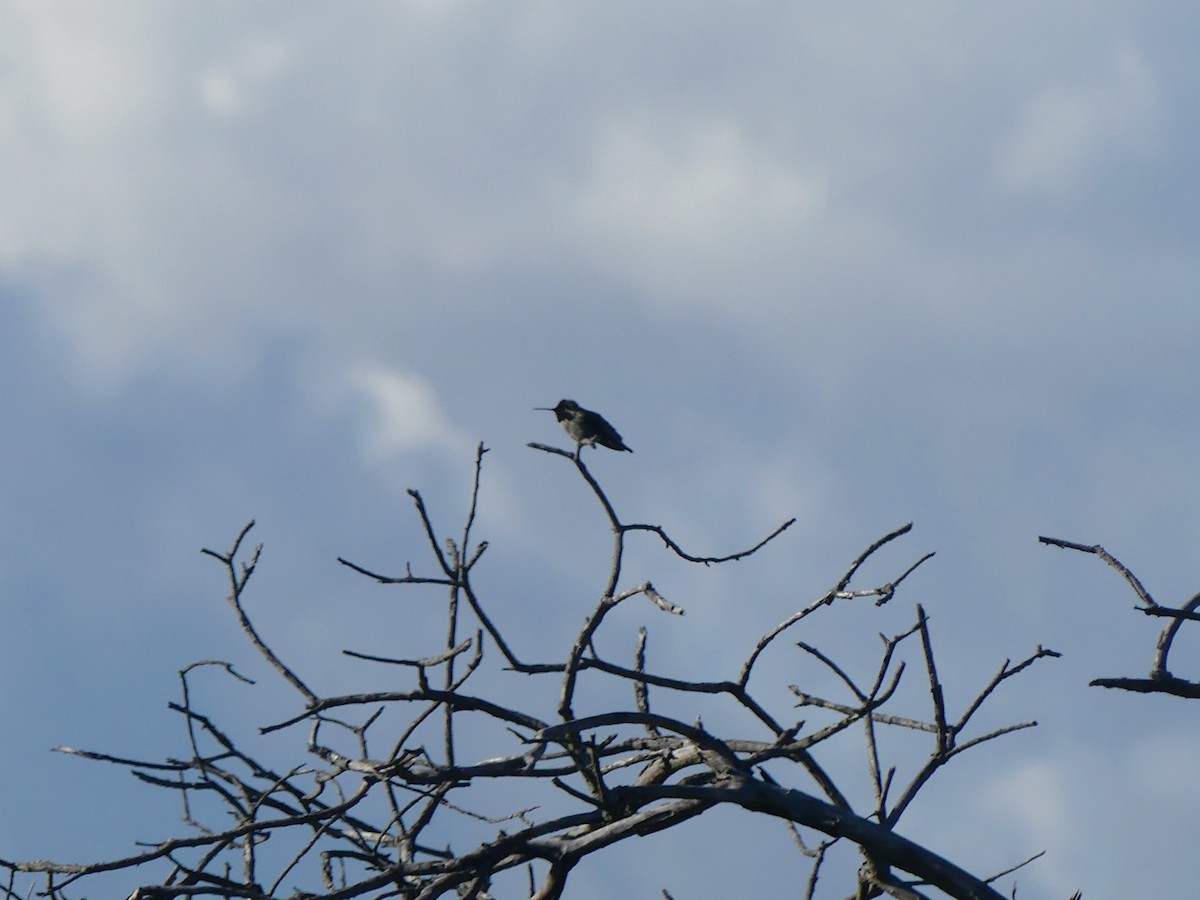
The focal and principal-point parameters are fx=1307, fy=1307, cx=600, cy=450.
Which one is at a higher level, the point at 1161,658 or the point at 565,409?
the point at 565,409

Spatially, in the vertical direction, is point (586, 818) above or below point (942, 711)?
below

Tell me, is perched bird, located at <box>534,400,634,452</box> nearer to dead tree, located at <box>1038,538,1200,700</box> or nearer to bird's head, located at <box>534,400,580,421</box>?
bird's head, located at <box>534,400,580,421</box>

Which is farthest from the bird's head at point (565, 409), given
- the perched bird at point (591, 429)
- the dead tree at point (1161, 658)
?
the dead tree at point (1161, 658)

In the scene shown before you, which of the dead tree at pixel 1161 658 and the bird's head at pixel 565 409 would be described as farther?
the bird's head at pixel 565 409

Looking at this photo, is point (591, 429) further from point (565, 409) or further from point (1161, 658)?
point (1161, 658)

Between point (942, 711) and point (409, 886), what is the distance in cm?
201

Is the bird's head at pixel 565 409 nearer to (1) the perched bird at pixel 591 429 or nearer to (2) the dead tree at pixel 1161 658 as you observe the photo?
(1) the perched bird at pixel 591 429

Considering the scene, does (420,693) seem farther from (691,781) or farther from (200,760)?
(200,760)

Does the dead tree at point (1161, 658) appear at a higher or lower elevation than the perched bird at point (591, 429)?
lower

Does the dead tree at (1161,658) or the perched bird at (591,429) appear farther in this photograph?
the perched bird at (591,429)

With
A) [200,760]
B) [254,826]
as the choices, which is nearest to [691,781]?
[254,826]

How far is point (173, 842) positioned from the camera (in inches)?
164

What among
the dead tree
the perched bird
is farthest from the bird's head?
the dead tree

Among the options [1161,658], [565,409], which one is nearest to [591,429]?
[565,409]
